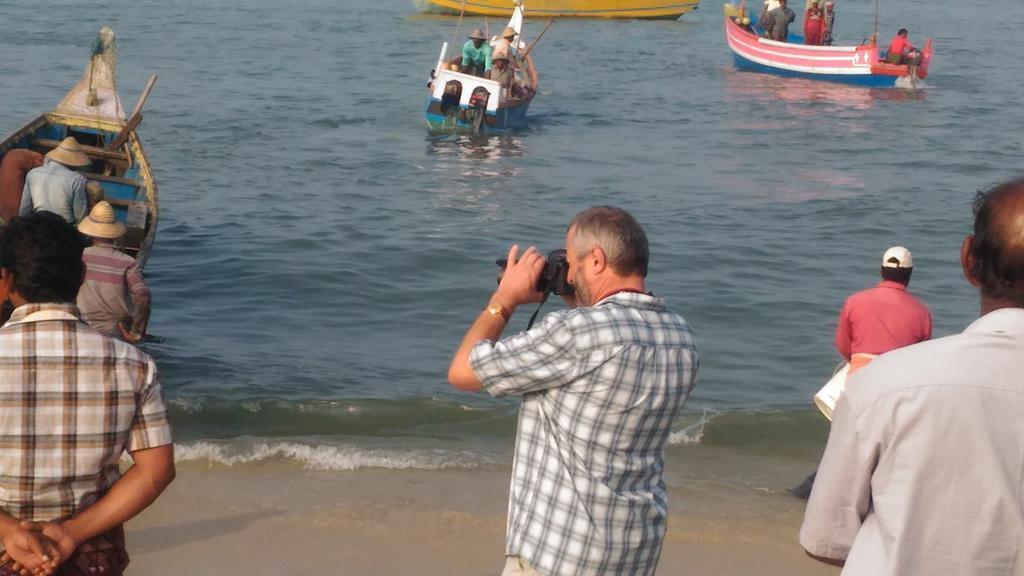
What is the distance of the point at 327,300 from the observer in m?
12.8

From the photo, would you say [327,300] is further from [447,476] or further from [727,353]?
[447,476]

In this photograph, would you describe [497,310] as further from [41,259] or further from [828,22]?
[828,22]

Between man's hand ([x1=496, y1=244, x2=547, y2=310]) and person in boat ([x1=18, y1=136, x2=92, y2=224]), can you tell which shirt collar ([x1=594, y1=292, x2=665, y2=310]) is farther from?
person in boat ([x1=18, y1=136, x2=92, y2=224])

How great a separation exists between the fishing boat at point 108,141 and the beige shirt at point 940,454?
9126 mm

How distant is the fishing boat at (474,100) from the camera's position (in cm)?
2042

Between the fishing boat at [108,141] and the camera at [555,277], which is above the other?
the camera at [555,277]

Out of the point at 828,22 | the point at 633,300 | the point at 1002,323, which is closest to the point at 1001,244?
the point at 1002,323

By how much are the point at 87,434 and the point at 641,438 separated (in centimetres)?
132

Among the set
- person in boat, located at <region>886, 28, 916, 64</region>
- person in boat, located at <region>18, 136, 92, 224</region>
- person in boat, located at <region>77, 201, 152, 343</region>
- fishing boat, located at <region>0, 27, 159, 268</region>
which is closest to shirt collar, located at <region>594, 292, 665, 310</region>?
person in boat, located at <region>77, 201, 152, 343</region>

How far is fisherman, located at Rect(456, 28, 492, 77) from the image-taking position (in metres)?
20.3

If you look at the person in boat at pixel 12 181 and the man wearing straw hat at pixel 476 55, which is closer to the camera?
the person in boat at pixel 12 181

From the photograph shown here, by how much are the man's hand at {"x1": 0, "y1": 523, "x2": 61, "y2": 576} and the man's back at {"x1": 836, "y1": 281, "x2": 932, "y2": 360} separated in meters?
4.05

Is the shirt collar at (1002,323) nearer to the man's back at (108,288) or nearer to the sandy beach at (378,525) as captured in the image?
the sandy beach at (378,525)

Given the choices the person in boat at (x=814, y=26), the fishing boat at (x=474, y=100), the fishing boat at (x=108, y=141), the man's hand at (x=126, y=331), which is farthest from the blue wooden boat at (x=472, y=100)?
the man's hand at (x=126, y=331)
